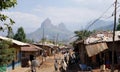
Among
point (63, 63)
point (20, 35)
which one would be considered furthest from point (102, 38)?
point (20, 35)

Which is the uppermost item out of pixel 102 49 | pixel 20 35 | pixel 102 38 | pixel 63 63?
pixel 20 35

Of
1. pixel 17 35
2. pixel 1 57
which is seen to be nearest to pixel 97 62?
pixel 1 57

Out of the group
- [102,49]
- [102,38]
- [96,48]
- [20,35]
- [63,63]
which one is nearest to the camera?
[102,49]

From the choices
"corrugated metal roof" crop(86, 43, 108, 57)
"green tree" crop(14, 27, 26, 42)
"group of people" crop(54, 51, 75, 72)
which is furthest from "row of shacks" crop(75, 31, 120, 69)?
"green tree" crop(14, 27, 26, 42)

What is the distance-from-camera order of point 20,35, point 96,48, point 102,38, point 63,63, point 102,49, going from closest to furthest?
point 102,49 < point 96,48 < point 102,38 < point 63,63 < point 20,35

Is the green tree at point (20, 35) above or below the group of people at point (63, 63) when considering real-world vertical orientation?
above

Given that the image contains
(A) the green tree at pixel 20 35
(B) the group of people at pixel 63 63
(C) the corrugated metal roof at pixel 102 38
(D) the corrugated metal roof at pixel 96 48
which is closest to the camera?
(D) the corrugated metal roof at pixel 96 48

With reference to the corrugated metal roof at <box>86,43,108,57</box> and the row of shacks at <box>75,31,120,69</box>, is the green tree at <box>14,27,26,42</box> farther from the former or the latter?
the corrugated metal roof at <box>86,43,108,57</box>

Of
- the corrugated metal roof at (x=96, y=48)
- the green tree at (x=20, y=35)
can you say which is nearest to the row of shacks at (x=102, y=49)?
the corrugated metal roof at (x=96, y=48)

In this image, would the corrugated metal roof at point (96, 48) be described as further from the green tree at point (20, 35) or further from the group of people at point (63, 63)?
the green tree at point (20, 35)

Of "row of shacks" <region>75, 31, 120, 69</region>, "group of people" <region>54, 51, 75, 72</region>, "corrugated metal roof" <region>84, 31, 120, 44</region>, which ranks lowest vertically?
"group of people" <region>54, 51, 75, 72</region>

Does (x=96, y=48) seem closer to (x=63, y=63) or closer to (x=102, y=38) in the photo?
(x=102, y=38)

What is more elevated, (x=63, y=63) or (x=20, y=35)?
(x=20, y=35)

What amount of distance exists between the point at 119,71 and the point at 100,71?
177cm
